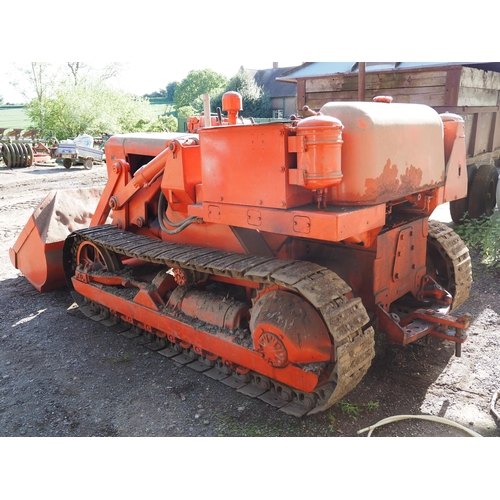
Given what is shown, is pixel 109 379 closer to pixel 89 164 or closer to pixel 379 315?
pixel 379 315

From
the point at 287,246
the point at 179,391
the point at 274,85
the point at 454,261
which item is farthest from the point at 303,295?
the point at 274,85

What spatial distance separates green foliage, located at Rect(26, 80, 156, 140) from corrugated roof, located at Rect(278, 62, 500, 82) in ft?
64.5

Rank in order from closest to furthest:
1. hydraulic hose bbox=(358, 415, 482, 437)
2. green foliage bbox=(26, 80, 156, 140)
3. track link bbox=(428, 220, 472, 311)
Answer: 1. hydraulic hose bbox=(358, 415, 482, 437)
2. track link bbox=(428, 220, 472, 311)
3. green foliage bbox=(26, 80, 156, 140)

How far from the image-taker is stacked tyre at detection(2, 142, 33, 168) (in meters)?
20.3

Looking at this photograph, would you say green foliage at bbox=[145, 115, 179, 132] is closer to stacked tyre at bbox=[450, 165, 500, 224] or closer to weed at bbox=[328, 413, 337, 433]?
stacked tyre at bbox=[450, 165, 500, 224]

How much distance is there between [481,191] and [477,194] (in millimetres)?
75

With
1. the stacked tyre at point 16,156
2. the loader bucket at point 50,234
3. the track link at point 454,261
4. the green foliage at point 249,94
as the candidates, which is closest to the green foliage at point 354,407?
the track link at point 454,261

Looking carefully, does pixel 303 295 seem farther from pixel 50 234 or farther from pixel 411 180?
pixel 50 234

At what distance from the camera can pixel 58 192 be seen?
20.2 feet

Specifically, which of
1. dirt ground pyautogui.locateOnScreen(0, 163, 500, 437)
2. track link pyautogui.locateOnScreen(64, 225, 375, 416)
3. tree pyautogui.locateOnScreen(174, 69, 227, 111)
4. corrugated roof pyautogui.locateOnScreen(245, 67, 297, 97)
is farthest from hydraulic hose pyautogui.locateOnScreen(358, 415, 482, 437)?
corrugated roof pyautogui.locateOnScreen(245, 67, 297, 97)

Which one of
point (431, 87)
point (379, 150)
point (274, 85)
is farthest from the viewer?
point (274, 85)

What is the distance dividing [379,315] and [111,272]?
2699mm

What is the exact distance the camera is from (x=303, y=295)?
10.4ft

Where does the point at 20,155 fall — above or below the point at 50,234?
below
